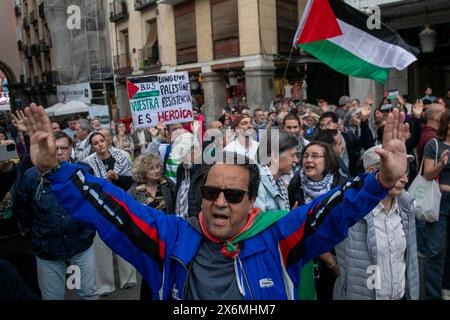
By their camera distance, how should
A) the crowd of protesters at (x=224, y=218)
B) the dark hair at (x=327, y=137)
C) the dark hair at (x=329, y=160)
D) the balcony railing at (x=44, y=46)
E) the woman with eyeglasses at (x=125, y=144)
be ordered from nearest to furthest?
the crowd of protesters at (x=224, y=218) → the dark hair at (x=329, y=160) → the dark hair at (x=327, y=137) → the woman with eyeglasses at (x=125, y=144) → the balcony railing at (x=44, y=46)

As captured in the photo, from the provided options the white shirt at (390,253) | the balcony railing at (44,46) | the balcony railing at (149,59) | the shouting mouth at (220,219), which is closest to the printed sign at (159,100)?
the white shirt at (390,253)

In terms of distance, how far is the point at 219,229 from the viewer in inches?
73.3

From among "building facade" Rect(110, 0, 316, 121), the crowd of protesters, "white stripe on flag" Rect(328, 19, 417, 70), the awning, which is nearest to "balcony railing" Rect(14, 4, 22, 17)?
"building facade" Rect(110, 0, 316, 121)

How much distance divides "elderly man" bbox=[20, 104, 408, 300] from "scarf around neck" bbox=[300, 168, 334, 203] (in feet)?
4.53

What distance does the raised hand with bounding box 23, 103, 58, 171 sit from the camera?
5.93 ft

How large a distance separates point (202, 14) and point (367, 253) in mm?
17533

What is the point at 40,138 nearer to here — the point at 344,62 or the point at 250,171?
the point at 250,171

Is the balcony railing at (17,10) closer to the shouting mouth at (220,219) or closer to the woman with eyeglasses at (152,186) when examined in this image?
the woman with eyeglasses at (152,186)

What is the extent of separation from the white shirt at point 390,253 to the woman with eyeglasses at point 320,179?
0.47 meters

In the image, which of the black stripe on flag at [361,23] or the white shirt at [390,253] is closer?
the white shirt at [390,253]

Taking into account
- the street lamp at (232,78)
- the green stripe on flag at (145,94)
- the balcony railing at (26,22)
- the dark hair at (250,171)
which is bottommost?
the dark hair at (250,171)

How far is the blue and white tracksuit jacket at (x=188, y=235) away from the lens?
1.79 meters
